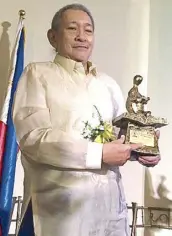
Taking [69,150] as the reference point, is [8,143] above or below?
above

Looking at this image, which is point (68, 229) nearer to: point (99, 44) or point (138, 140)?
point (138, 140)

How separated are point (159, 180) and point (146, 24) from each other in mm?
811

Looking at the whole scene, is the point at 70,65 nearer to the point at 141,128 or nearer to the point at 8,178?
the point at 141,128

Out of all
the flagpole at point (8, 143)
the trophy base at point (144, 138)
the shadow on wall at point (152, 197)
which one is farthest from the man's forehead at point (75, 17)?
the shadow on wall at point (152, 197)

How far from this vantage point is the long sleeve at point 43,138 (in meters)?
1.13

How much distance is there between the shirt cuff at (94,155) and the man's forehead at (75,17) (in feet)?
1.32

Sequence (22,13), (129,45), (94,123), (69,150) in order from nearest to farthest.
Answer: (69,150)
(94,123)
(22,13)
(129,45)

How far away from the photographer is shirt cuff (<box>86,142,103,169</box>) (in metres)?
1.12

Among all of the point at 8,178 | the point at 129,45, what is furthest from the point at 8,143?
the point at 129,45

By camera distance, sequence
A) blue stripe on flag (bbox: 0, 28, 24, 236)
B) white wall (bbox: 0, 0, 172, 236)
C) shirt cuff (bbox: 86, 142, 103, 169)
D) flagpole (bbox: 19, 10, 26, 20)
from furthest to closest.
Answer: white wall (bbox: 0, 0, 172, 236) < flagpole (bbox: 19, 10, 26, 20) < blue stripe on flag (bbox: 0, 28, 24, 236) < shirt cuff (bbox: 86, 142, 103, 169)

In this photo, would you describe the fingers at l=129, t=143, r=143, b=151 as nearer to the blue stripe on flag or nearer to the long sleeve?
the long sleeve

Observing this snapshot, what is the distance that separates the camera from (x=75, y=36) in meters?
1.32

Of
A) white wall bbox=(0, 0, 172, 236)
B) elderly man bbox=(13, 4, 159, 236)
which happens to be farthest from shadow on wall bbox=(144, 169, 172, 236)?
elderly man bbox=(13, 4, 159, 236)

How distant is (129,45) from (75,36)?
1.02 m
